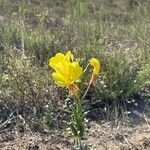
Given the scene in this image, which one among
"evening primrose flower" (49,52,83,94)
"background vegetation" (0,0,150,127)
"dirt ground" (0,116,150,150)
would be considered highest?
"evening primrose flower" (49,52,83,94)

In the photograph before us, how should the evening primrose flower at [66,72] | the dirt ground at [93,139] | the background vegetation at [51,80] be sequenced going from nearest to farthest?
the evening primrose flower at [66,72] → the dirt ground at [93,139] → the background vegetation at [51,80]

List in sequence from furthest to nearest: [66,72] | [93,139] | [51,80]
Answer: [51,80] < [93,139] < [66,72]

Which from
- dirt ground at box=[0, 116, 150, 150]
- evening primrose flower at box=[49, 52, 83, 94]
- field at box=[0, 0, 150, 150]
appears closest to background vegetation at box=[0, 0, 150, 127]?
field at box=[0, 0, 150, 150]

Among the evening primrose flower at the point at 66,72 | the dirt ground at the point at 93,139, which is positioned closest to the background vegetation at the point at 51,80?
the dirt ground at the point at 93,139

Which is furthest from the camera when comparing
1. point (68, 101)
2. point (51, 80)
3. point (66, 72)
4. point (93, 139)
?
point (51, 80)

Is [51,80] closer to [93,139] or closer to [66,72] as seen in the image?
[93,139]

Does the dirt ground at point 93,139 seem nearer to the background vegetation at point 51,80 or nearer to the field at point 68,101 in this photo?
the field at point 68,101

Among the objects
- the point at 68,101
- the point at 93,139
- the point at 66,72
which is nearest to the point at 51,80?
the point at 68,101

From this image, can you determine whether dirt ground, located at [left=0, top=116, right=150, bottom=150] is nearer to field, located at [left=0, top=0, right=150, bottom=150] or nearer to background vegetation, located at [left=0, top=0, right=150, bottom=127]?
field, located at [left=0, top=0, right=150, bottom=150]

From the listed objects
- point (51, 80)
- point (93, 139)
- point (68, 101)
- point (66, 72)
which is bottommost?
point (93, 139)
